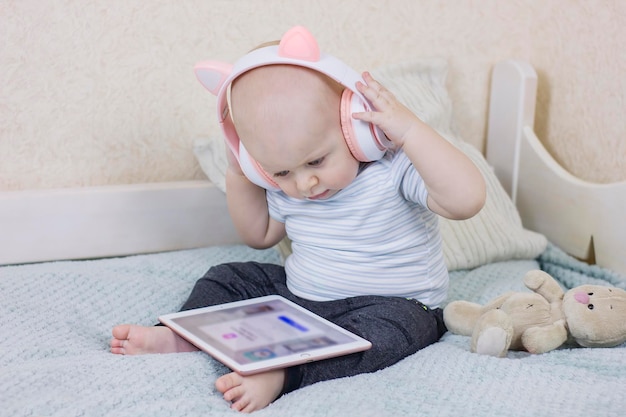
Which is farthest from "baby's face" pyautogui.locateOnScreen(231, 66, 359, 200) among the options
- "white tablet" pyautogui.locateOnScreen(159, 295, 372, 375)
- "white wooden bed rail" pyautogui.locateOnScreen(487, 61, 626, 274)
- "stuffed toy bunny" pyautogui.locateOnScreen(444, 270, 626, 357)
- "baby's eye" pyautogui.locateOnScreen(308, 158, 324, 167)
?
"white wooden bed rail" pyautogui.locateOnScreen(487, 61, 626, 274)

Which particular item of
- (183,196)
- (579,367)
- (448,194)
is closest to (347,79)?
(448,194)

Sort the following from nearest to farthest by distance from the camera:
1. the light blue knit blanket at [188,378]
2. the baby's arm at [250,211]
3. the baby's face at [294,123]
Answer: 1. the light blue knit blanket at [188,378]
2. the baby's face at [294,123]
3. the baby's arm at [250,211]

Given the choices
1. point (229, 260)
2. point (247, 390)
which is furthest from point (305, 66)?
point (229, 260)

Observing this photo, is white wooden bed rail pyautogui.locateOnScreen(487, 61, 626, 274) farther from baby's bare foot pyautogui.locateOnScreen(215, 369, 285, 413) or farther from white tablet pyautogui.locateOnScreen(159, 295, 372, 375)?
baby's bare foot pyautogui.locateOnScreen(215, 369, 285, 413)

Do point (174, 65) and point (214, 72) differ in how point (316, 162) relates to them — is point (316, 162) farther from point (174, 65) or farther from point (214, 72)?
point (174, 65)

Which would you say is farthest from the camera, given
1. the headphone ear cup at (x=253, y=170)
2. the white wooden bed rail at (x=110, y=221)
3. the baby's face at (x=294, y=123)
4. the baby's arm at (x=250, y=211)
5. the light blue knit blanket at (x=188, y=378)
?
the white wooden bed rail at (x=110, y=221)

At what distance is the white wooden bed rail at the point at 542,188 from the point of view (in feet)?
4.30

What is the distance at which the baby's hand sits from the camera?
90 cm

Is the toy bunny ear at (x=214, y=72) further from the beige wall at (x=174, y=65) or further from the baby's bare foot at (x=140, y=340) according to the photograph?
the beige wall at (x=174, y=65)

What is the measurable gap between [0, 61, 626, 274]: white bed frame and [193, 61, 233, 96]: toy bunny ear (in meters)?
0.44

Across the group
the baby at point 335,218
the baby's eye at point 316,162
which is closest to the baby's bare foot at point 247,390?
the baby at point 335,218

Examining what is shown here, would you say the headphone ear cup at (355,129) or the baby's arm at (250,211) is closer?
the headphone ear cup at (355,129)

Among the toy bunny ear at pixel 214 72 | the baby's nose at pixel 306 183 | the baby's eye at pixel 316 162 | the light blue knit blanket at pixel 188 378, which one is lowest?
the light blue knit blanket at pixel 188 378

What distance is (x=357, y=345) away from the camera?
877mm
